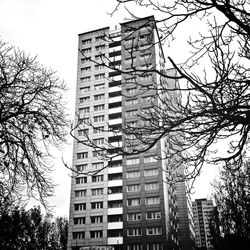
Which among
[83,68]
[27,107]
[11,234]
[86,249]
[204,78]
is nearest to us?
[204,78]

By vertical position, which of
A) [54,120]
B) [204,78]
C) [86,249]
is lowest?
[86,249]

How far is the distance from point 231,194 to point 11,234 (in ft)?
74.1

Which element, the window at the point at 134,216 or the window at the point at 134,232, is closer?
the window at the point at 134,232

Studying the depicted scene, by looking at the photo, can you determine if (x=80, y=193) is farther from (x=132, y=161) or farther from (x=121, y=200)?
(x=132, y=161)

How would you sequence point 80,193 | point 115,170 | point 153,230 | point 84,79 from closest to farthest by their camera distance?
point 153,230 → point 115,170 → point 80,193 → point 84,79

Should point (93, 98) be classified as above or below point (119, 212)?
above

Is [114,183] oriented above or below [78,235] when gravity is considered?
above

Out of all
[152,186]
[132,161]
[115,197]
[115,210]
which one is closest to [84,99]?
[132,161]

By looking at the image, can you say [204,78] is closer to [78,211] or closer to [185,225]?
[78,211]

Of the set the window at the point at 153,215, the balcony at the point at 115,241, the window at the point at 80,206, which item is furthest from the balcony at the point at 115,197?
the balcony at the point at 115,241

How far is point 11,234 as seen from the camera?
3008 centimetres

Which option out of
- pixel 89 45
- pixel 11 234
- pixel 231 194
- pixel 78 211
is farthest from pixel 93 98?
pixel 231 194

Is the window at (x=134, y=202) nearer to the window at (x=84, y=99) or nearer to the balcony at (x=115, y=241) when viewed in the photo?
the balcony at (x=115, y=241)

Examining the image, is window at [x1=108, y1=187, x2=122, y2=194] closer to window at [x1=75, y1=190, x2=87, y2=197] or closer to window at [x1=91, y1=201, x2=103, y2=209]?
window at [x1=91, y1=201, x2=103, y2=209]
